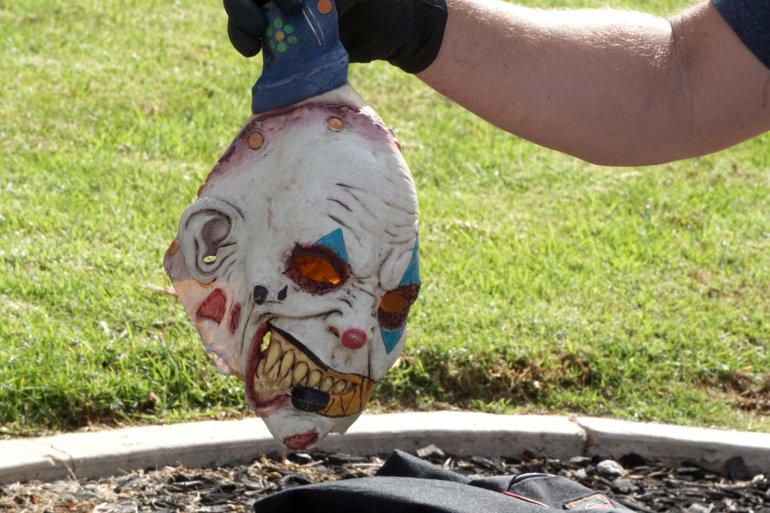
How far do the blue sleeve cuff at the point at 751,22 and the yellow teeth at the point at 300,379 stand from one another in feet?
4.61

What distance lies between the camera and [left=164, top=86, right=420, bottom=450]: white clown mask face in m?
2.18

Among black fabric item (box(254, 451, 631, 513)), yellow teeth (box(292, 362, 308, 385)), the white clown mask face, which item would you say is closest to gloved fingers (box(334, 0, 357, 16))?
the white clown mask face

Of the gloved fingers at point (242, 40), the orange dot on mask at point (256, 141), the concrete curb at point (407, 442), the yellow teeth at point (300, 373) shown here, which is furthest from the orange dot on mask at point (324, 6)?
the concrete curb at point (407, 442)

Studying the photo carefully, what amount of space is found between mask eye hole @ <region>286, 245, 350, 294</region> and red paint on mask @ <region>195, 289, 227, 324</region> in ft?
0.63

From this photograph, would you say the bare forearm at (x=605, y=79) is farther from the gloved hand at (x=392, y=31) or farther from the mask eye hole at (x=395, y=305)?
the mask eye hole at (x=395, y=305)

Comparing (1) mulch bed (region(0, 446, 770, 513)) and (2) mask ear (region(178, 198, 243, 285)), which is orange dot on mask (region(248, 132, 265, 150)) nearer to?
(2) mask ear (region(178, 198, 243, 285))

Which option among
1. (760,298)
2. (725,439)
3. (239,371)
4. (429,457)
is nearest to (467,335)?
(429,457)

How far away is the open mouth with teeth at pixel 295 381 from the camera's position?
2193 mm

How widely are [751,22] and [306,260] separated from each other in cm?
143

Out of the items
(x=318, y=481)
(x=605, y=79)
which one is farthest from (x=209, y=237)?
(x=318, y=481)

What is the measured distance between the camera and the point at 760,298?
15.6 feet

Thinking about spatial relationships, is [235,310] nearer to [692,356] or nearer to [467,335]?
[467,335]

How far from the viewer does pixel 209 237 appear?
89.7 inches

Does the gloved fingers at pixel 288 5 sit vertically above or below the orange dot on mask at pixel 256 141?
above
